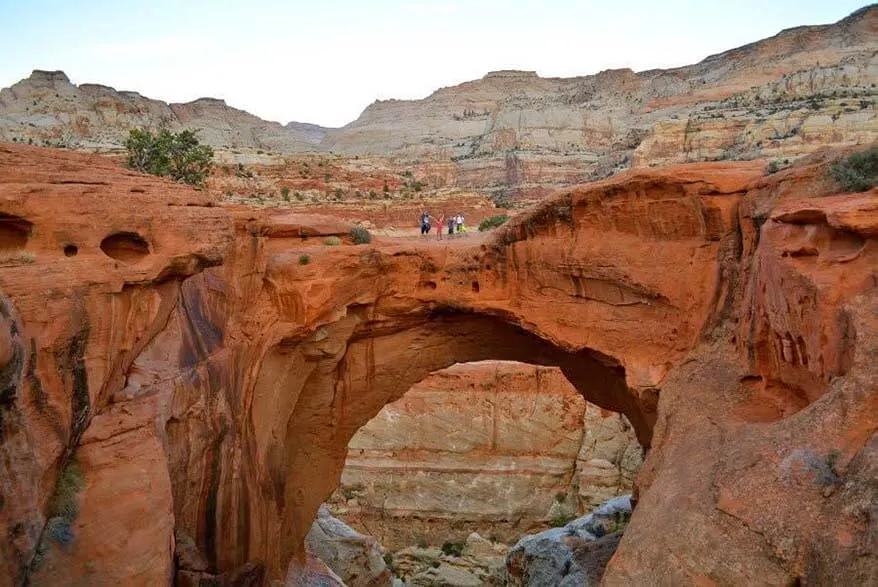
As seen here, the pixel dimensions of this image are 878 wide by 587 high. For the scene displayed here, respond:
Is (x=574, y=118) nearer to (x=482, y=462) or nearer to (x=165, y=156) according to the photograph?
(x=165, y=156)

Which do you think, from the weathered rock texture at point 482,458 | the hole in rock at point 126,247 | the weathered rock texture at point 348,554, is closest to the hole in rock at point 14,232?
the hole in rock at point 126,247

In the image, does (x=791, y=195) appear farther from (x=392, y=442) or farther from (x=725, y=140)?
(x=725, y=140)

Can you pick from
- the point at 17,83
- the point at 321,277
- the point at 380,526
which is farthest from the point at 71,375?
the point at 17,83

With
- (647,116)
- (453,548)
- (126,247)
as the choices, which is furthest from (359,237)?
(647,116)

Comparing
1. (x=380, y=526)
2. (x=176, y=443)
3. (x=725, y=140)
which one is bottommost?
(x=380, y=526)

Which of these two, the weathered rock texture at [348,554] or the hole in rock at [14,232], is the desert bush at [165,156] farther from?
the hole in rock at [14,232]
